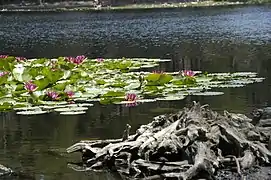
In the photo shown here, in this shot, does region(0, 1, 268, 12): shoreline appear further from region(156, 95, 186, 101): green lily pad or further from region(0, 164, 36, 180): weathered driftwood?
region(0, 164, 36, 180): weathered driftwood

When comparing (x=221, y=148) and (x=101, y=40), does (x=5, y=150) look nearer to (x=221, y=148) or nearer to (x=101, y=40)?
(x=221, y=148)

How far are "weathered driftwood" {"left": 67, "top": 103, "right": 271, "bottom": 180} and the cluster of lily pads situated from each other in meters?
2.75

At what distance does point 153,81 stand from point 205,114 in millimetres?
4218

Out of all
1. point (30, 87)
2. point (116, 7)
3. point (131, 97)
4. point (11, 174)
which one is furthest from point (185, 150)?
point (116, 7)

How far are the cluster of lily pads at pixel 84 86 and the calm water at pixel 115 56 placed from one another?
0.87 feet

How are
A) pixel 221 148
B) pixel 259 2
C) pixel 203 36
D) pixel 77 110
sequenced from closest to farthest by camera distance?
1. pixel 221 148
2. pixel 77 110
3. pixel 203 36
4. pixel 259 2

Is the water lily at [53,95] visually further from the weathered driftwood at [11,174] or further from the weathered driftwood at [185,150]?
the weathered driftwood at [11,174]

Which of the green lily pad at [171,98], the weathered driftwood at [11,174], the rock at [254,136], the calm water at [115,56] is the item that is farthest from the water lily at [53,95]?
the rock at [254,136]

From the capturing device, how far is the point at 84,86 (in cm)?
1238

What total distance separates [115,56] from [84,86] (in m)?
9.40

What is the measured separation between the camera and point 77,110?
10.5 metres

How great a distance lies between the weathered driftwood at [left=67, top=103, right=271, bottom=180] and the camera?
7105 mm

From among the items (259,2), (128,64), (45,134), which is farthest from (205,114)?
(259,2)

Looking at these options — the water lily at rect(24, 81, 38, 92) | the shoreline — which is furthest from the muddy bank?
the water lily at rect(24, 81, 38, 92)
